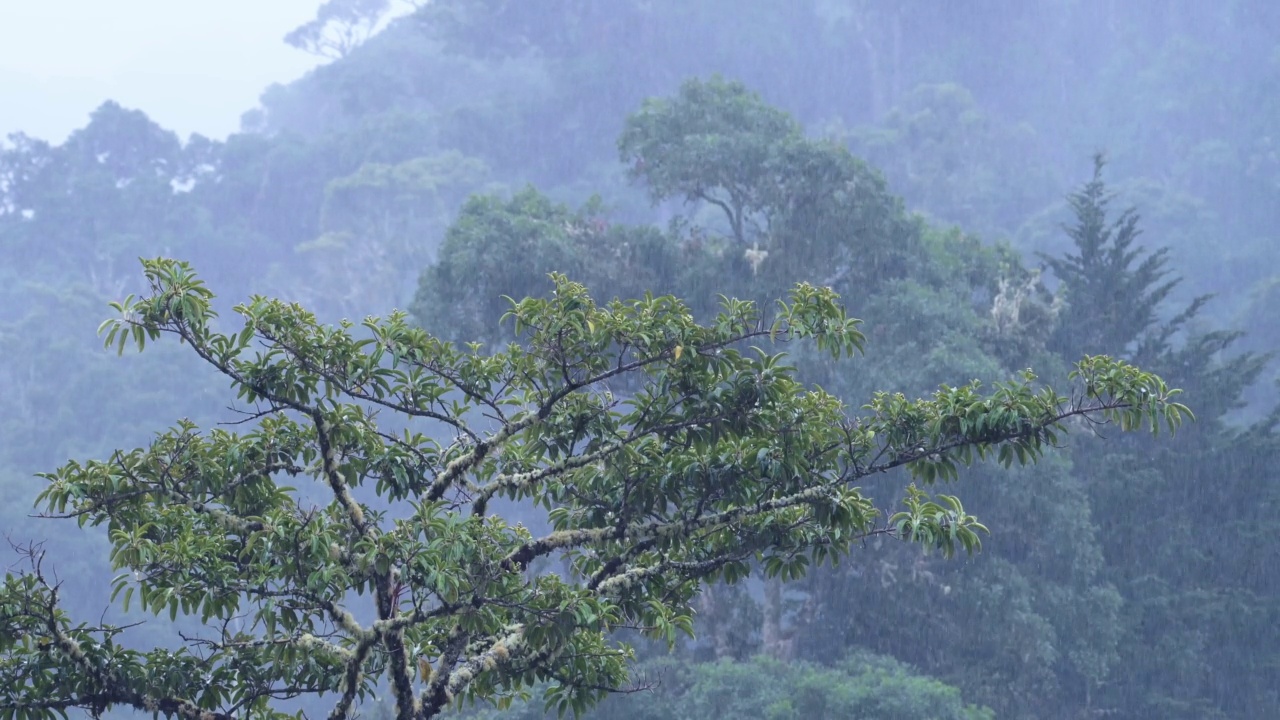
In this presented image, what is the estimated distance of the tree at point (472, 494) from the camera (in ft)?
15.0

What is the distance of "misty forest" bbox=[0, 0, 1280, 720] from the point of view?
4.79 metres

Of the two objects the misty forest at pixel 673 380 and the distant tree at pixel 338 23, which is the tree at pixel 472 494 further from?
the distant tree at pixel 338 23

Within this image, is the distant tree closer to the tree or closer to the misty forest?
the misty forest

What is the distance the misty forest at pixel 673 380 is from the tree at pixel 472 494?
2 cm

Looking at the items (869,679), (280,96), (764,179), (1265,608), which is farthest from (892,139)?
(280,96)

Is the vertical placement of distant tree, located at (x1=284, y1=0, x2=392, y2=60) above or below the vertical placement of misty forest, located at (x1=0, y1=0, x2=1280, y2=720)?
above

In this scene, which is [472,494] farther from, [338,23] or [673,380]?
[338,23]

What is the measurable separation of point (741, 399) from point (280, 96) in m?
53.9

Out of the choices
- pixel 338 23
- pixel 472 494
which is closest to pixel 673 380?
pixel 472 494

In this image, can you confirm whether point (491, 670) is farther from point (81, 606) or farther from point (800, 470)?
point (81, 606)

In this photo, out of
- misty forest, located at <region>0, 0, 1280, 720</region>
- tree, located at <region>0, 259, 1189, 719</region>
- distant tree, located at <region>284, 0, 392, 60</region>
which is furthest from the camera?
distant tree, located at <region>284, 0, 392, 60</region>

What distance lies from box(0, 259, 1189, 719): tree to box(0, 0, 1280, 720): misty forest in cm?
2

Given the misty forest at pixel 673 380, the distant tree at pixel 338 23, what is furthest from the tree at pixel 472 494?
the distant tree at pixel 338 23

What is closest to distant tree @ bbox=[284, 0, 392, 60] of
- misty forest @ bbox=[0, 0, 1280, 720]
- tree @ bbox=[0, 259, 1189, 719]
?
misty forest @ bbox=[0, 0, 1280, 720]
